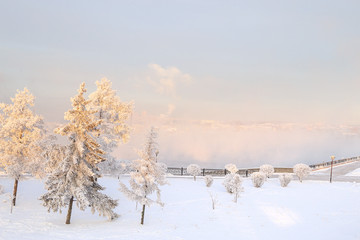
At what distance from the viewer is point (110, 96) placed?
24.7 metres

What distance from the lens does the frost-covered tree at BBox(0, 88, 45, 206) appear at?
21734mm

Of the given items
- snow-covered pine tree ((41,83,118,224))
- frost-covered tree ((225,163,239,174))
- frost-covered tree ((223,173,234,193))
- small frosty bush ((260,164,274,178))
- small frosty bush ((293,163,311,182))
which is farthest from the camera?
small frosty bush ((260,164,274,178))

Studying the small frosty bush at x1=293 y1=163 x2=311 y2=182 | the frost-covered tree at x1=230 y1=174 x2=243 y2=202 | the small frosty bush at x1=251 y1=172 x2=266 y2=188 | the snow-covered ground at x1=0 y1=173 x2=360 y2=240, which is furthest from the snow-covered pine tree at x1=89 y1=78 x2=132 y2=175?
the small frosty bush at x1=293 y1=163 x2=311 y2=182

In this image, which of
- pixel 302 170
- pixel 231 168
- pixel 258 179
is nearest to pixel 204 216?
pixel 231 168

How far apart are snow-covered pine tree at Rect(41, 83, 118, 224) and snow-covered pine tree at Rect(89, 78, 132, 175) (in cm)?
424

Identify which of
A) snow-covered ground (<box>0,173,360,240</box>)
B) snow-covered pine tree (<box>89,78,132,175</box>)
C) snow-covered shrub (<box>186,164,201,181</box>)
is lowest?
snow-covered ground (<box>0,173,360,240</box>)

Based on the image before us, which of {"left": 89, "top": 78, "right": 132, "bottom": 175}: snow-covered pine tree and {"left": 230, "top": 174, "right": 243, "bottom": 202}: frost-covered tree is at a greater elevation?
{"left": 89, "top": 78, "right": 132, "bottom": 175}: snow-covered pine tree

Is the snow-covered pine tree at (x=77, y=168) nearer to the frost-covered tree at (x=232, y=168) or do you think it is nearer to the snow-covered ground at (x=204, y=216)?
the snow-covered ground at (x=204, y=216)

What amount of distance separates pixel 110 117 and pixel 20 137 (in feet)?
23.1

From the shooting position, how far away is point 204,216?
891 inches

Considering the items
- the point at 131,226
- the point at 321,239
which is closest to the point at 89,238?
the point at 131,226

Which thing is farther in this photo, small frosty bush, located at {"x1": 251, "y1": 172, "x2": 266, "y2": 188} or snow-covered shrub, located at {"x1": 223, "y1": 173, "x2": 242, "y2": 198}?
small frosty bush, located at {"x1": 251, "y1": 172, "x2": 266, "y2": 188}

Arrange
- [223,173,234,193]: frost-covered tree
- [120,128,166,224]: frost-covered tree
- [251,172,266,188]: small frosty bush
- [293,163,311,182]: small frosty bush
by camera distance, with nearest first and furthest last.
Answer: [120,128,166,224]: frost-covered tree, [223,173,234,193]: frost-covered tree, [251,172,266,188]: small frosty bush, [293,163,311,182]: small frosty bush

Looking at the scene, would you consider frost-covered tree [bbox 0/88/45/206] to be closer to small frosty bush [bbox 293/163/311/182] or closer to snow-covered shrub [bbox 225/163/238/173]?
snow-covered shrub [bbox 225/163/238/173]
